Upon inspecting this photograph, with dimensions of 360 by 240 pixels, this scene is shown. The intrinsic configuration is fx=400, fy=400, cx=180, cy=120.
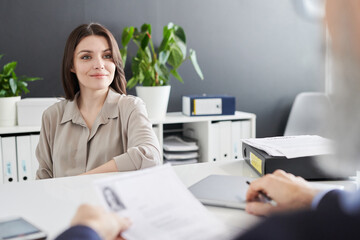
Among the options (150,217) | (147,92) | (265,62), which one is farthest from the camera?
(265,62)

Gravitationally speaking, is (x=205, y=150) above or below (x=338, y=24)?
below

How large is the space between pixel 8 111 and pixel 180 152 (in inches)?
49.4

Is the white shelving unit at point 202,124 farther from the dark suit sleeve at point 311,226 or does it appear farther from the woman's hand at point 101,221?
the dark suit sleeve at point 311,226

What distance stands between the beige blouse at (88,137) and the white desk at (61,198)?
37cm

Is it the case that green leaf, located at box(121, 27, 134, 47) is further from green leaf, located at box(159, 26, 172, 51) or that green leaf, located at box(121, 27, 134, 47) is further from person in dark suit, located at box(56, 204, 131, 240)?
person in dark suit, located at box(56, 204, 131, 240)

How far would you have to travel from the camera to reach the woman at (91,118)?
67.9 inches

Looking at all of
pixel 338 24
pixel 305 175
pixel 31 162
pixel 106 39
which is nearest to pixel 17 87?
pixel 31 162

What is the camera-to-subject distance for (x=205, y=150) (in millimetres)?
3123

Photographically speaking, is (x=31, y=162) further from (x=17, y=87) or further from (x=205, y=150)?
(x=205, y=150)

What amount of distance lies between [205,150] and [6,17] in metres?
1.81

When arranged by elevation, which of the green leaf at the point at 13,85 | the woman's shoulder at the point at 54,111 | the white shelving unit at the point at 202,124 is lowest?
the white shelving unit at the point at 202,124

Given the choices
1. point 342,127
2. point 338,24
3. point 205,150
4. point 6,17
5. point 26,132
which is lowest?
point 205,150

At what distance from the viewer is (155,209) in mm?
771

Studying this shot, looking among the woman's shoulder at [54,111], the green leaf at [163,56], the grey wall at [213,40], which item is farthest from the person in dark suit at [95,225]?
the grey wall at [213,40]
